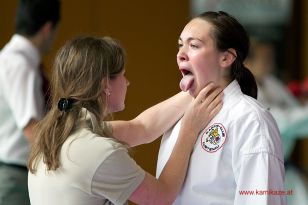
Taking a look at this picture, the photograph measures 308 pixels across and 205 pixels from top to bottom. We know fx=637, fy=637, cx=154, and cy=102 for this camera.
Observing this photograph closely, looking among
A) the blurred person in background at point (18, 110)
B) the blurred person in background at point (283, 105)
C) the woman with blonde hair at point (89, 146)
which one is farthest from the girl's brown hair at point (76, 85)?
the blurred person in background at point (283, 105)

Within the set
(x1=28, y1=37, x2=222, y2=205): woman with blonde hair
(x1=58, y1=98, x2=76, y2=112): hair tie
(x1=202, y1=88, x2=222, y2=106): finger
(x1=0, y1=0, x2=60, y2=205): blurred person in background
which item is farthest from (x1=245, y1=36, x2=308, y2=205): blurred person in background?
(x1=58, y1=98, x2=76, y2=112): hair tie

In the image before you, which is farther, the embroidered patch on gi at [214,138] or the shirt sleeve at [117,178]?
the embroidered patch on gi at [214,138]

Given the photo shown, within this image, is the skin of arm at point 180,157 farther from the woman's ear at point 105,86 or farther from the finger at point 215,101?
the woman's ear at point 105,86

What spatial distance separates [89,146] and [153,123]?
50 centimetres

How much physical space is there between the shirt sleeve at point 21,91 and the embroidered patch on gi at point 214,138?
3.44ft

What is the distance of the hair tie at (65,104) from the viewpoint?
1.90 metres

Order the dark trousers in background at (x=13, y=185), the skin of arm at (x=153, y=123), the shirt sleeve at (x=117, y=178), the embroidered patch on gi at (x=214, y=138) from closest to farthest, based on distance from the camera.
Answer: the shirt sleeve at (x=117, y=178), the embroidered patch on gi at (x=214, y=138), the skin of arm at (x=153, y=123), the dark trousers in background at (x=13, y=185)

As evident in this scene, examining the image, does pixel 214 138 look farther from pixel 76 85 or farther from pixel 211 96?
pixel 76 85

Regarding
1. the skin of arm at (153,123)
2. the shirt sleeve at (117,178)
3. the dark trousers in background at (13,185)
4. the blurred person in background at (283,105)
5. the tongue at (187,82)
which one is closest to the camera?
the shirt sleeve at (117,178)

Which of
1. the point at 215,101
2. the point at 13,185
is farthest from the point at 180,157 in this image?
the point at 13,185

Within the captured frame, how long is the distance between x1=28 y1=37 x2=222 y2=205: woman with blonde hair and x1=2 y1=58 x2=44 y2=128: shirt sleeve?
0.85 m

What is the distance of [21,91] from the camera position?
288 cm

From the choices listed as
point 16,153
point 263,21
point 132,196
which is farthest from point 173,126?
point 263,21

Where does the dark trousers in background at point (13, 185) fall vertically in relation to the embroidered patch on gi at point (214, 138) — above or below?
below
